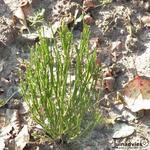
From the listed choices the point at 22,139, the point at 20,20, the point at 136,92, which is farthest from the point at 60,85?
the point at 20,20

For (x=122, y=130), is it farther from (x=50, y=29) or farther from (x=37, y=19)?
Answer: (x=37, y=19)

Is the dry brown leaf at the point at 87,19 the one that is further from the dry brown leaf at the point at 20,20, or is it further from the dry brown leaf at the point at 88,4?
the dry brown leaf at the point at 20,20

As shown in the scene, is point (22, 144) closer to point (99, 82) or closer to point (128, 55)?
point (99, 82)

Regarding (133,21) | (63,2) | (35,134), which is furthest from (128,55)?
(35,134)

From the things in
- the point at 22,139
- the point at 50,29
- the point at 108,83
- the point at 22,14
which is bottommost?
the point at 22,139

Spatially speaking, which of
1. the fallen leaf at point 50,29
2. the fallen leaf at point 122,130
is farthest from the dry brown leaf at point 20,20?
the fallen leaf at point 122,130
